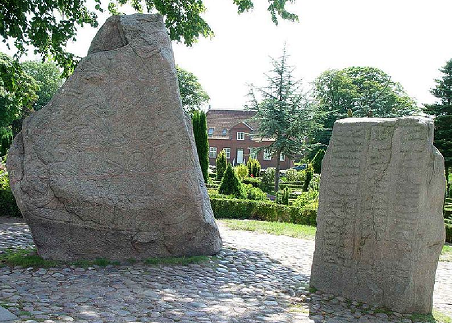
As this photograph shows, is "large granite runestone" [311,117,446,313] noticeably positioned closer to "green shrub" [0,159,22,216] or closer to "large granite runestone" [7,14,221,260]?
"large granite runestone" [7,14,221,260]

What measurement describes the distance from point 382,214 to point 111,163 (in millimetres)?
3781

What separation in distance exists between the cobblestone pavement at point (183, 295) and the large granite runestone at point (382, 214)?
→ 30 centimetres

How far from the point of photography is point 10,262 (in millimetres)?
6883

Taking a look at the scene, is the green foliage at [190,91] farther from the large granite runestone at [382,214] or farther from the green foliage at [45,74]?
the large granite runestone at [382,214]

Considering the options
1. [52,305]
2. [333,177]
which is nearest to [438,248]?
[333,177]

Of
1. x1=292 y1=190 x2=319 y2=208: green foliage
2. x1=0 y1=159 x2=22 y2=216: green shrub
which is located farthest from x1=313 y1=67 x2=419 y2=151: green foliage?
x1=0 y1=159 x2=22 y2=216: green shrub

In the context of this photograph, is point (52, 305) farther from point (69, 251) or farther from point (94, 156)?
point (94, 156)

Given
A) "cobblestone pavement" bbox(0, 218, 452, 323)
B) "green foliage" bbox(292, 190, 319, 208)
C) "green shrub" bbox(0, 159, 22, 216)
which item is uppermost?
"green foliage" bbox(292, 190, 319, 208)

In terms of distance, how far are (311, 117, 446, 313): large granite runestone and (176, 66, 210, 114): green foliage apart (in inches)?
1915

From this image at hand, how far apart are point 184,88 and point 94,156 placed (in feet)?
158

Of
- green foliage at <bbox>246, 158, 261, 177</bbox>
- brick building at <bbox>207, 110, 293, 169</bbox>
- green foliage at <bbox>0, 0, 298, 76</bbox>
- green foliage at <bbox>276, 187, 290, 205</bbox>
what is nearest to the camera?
green foliage at <bbox>0, 0, 298, 76</bbox>

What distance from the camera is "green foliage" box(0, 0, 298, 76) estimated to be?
40.6 ft

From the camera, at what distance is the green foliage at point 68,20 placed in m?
12.4

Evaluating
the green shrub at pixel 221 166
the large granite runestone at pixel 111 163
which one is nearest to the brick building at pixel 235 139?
the green shrub at pixel 221 166
